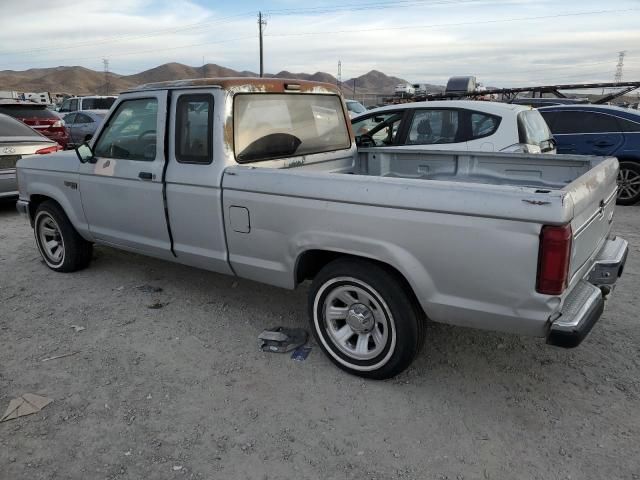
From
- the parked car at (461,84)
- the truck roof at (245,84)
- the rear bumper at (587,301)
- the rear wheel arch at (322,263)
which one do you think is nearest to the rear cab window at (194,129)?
the truck roof at (245,84)

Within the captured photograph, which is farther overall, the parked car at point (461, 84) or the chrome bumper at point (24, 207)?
the parked car at point (461, 84)

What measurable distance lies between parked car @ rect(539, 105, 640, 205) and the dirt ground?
15.5 ft

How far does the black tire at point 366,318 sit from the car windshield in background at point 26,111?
36.6 ft

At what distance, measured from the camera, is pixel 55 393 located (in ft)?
10.1

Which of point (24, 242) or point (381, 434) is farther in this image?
point (24, 242)

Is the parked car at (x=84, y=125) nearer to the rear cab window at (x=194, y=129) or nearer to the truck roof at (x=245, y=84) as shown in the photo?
the truck roof at (x=245, y=84)

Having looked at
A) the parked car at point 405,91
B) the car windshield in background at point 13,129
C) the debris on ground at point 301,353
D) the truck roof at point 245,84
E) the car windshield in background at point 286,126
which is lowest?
the debris on ground at point 301,353

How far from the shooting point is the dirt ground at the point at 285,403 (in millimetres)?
2484

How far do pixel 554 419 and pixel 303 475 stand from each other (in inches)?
56.1

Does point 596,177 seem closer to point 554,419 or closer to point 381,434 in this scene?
point 554,419

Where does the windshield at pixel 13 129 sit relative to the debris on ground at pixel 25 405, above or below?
above

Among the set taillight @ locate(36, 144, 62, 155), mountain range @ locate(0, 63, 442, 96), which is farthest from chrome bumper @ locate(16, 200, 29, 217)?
mountain range @ locate(0, 63, 442, 96)

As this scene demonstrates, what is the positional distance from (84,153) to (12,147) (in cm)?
392

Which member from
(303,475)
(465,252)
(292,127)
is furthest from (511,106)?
(303,475)
